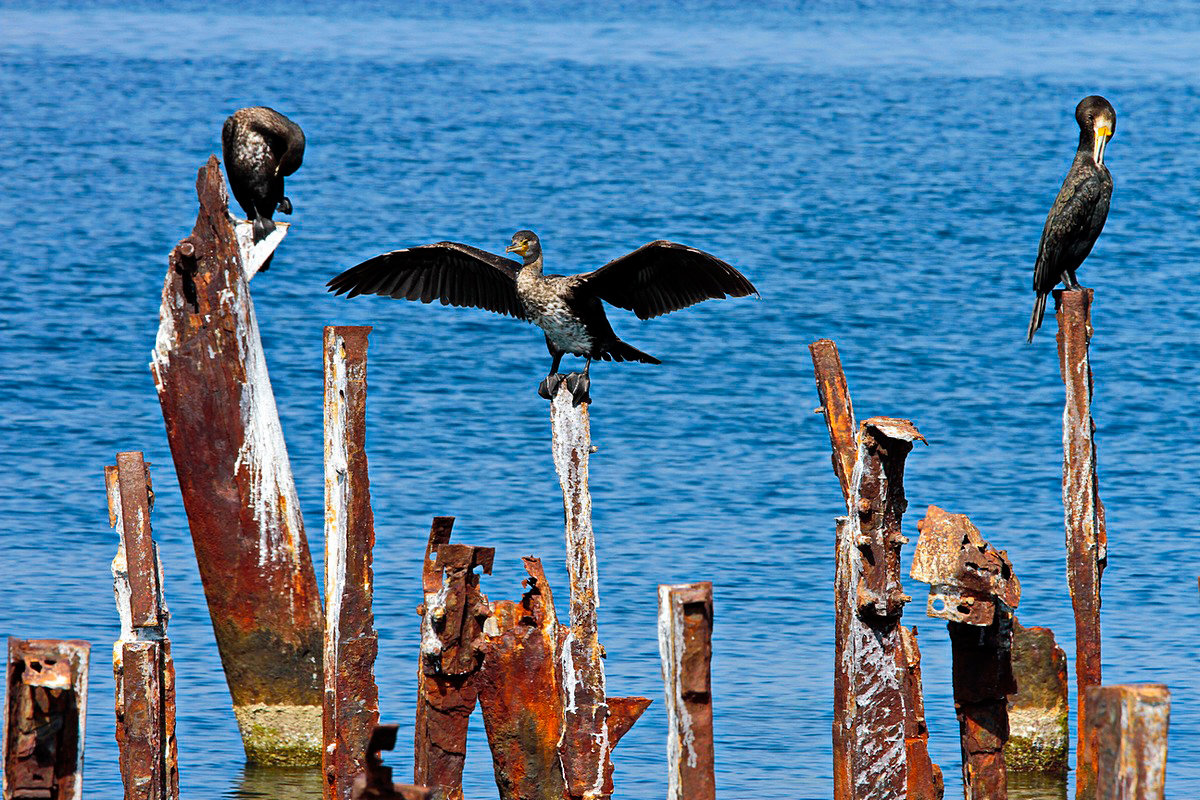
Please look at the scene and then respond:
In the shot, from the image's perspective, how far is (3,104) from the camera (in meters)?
36.2

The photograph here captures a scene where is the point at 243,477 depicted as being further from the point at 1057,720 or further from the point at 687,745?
the point at 1057,720

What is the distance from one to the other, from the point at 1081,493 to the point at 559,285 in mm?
2589

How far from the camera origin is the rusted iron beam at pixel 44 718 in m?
5.65

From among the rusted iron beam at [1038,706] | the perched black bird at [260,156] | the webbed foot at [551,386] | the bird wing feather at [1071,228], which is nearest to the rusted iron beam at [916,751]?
the rusted iron beam at [1038,706]

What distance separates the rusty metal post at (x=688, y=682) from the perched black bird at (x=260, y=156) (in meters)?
5.52

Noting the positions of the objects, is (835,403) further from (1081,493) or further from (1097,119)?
(1097,119)

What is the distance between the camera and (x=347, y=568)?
775 centimetres

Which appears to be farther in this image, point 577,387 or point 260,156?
point 260,156

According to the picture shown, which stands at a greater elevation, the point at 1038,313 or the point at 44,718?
the point at 1038,313

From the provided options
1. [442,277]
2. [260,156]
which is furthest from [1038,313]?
[260,156]

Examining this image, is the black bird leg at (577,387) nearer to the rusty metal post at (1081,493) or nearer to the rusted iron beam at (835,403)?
the rusted iron beam at (835,403)

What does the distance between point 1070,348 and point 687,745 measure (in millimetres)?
3369

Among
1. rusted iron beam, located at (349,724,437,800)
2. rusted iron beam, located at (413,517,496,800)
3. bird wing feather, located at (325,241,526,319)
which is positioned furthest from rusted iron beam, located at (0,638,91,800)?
bird wing feather, located at (325,241,526,319)

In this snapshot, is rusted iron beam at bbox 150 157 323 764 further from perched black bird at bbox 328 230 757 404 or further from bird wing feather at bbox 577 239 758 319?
bird wing feather at bbox 577 239 758 319
